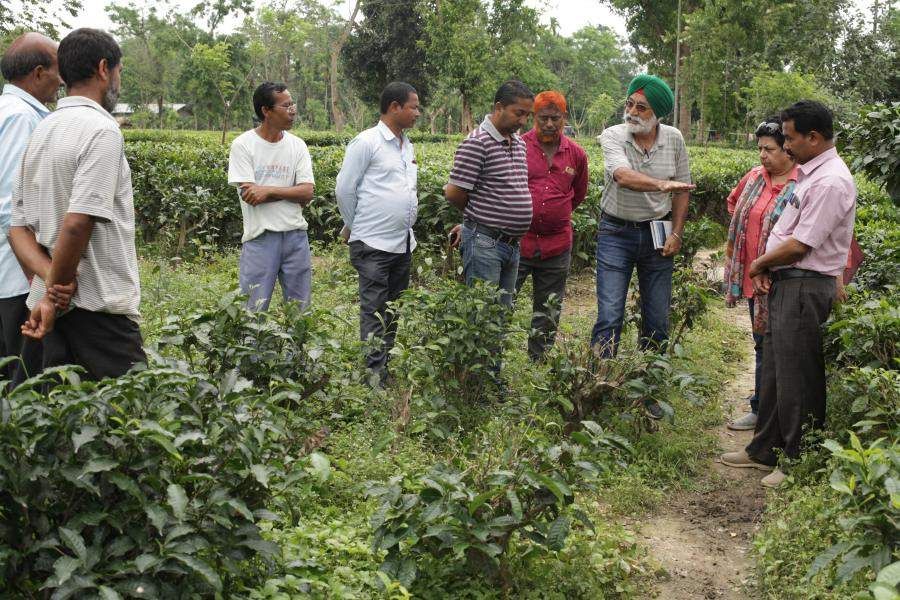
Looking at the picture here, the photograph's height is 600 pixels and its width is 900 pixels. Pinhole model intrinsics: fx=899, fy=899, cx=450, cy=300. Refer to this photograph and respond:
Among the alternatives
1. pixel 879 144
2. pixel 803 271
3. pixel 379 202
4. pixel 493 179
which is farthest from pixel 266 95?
pixel 879 144

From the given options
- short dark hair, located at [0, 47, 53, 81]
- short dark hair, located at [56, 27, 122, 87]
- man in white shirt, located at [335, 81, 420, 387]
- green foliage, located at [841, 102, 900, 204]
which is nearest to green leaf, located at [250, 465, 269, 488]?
short dark hair, located at [56, 27, 122, 87]

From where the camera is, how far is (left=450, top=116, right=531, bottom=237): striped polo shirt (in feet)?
16.8

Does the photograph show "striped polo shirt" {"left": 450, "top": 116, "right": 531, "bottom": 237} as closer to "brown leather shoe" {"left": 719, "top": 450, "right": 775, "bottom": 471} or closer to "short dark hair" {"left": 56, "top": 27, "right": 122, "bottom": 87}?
"brown leather shoe" {"left": 719, "top": 450, "right": 775, "bottom": 471}

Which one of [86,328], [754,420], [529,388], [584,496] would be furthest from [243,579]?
[754,420]

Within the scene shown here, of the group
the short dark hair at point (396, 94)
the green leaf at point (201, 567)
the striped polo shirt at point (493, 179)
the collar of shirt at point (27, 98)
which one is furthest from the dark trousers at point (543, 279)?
the green leaf at point (201, 567)

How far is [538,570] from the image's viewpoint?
10.6ft

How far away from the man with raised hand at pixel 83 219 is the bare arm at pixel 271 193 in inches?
78.9

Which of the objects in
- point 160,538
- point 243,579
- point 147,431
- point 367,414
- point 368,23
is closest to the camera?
point 147,431

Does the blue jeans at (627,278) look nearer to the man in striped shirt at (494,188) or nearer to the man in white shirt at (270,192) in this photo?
the man in striped shirt at (494,188)

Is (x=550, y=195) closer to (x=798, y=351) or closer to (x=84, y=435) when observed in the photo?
(x=798, y=351)

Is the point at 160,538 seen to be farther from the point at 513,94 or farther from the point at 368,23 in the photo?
the point at 368,23

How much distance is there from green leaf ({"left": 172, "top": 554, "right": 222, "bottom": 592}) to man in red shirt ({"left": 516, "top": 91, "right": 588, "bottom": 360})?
3.18 metres

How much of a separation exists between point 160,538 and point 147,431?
35 cm

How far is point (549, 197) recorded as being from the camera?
5.50m
